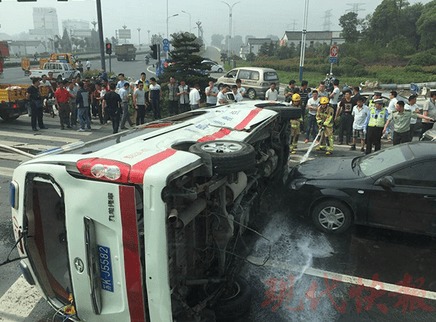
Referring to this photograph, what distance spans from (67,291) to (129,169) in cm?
164

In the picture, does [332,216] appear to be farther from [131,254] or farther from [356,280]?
[131,254]

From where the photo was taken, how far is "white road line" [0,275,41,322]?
4133mm

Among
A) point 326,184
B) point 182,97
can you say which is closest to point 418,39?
point 182,97

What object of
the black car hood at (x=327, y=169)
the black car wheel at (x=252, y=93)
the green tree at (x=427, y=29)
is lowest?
the black car wheel at (x=252, y=93)

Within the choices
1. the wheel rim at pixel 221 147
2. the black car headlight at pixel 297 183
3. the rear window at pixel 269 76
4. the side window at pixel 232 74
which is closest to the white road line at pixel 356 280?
the black car headlight at pixel 297 183

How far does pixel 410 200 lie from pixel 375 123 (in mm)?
4665

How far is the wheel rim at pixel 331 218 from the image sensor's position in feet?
19.1

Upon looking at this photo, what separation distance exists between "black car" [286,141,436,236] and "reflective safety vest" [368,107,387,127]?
359 centimetres

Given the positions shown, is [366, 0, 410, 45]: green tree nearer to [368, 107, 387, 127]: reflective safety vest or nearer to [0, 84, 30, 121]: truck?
[368, 107, 387, 127]: reflective safety vest

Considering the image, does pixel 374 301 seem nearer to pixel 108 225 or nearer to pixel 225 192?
pixel 225 192

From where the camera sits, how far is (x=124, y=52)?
222ft

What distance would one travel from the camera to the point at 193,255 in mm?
3596

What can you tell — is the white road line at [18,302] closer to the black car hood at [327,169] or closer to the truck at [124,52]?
the black car hood at [327,169]

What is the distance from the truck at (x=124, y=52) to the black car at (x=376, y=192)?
218 feet
